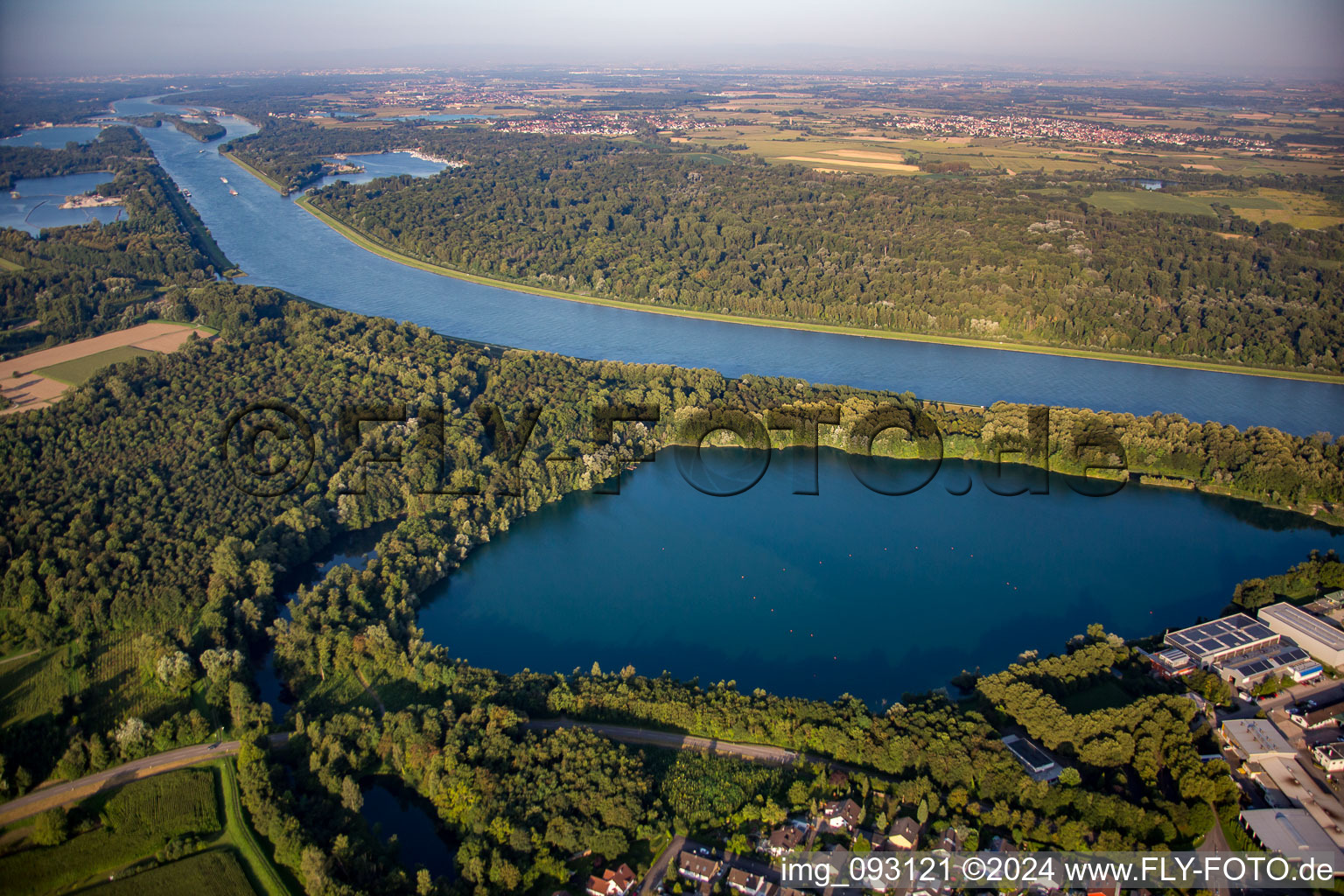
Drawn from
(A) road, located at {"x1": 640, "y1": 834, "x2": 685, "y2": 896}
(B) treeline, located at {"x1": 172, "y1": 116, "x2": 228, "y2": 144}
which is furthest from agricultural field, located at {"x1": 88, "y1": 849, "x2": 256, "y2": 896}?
(B) treeline, located at {"x1": 172, "y1": 116, "x2": 228, "y2": 144}

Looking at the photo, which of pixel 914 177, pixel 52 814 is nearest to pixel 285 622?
pixel 52 814

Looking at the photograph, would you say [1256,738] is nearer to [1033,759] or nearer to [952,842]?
[1033,759]

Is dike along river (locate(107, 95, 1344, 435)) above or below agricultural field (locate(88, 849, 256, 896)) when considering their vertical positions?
above

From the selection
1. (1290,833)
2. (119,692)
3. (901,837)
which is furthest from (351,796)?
(1290,833)

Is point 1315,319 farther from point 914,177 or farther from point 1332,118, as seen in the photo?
point 1332,118

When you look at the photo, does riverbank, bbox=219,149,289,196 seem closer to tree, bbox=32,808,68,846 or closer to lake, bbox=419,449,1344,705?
lake, bbox=419,449,1344,705

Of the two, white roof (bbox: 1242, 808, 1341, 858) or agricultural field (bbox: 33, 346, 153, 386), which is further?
agricultural field (bbox: 33, 346, 153, 386)
